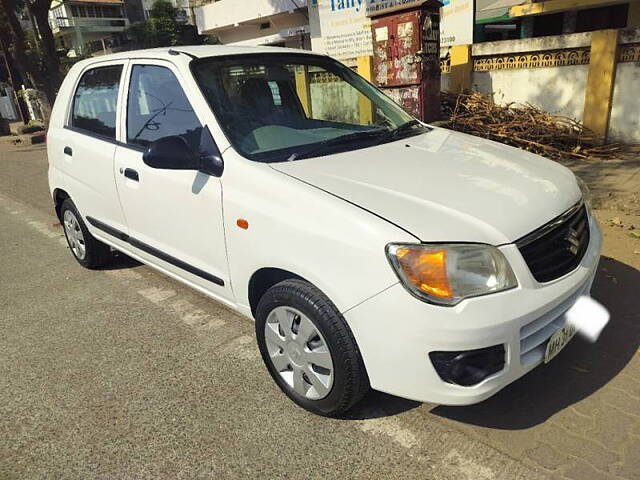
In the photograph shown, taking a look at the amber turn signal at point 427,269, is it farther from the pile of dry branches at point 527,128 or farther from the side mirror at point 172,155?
the pile of dry branches at point 527,128

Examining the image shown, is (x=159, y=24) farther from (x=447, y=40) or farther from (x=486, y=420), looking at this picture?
(x=486, y=420)

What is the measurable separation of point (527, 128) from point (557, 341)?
18.9ft

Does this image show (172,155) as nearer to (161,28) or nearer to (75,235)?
(75,235)

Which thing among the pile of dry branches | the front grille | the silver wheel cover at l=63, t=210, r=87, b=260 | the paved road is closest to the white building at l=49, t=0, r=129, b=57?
the pile of dry branches

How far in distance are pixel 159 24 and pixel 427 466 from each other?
48456mm

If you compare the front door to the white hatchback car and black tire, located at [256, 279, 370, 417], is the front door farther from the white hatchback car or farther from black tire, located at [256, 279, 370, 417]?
black tire, located at [256, 279, 370, 417]

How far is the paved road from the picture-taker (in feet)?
7.23

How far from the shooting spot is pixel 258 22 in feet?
81.1

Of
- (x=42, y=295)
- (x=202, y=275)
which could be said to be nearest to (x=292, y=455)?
(x=202, y=275)

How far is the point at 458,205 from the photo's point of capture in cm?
217

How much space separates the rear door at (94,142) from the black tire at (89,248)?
183 millimetres

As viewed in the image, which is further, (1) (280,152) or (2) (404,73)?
(2) (404,73)

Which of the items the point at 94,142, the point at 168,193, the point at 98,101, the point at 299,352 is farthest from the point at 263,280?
the point at 98,101

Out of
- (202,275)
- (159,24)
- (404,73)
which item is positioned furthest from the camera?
(159,24)
